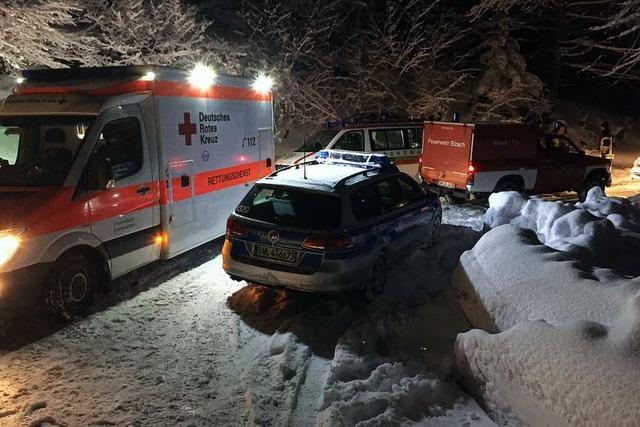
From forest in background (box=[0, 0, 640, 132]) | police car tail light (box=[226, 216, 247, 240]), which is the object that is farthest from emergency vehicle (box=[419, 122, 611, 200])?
police car tail light (box=[226, 216, 247, 240])

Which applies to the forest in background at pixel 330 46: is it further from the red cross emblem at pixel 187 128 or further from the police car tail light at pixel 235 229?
the police car tail light at pixel 235 229

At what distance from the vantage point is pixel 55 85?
6527 millimetres

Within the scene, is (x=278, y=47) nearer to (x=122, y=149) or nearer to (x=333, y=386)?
(x=122, y=149)

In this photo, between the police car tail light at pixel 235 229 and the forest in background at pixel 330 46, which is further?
the forest in background at pixel 330 46

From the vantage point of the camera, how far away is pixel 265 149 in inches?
389

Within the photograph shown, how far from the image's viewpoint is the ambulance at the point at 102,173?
547cm

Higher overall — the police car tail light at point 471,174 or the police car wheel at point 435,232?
the police car tail light at point 471,174

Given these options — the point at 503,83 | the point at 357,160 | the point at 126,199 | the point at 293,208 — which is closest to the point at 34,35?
the point at 126,199

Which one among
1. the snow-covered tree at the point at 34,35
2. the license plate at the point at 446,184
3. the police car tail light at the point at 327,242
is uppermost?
the snow-covered tree at the point at 34,35

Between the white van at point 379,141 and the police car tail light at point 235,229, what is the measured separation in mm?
5912

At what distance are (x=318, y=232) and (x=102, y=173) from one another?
2376 mm

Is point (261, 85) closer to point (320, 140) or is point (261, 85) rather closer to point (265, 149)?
point (265, 149)

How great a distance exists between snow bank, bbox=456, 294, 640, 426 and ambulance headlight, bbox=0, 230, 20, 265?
4.21 meters

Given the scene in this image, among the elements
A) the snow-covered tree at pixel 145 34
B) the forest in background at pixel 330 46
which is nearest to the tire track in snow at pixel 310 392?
the forest in background at pixel 330 46
